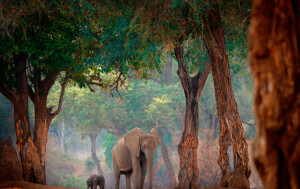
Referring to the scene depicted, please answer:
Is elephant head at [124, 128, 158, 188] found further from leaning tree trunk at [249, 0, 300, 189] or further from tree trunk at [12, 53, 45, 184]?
leaning tree trunk at [249, 0, 300, 189]

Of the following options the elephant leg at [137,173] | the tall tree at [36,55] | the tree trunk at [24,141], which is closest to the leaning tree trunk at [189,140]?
the elephant leg at [137,173]

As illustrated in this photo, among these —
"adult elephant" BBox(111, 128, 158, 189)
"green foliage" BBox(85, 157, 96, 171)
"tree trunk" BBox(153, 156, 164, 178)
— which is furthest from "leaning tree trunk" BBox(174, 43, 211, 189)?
"green foliage" BBox(85, 157, 96, 171)

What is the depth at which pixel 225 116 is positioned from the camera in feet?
27.7

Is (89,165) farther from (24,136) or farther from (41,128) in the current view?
(24,136)

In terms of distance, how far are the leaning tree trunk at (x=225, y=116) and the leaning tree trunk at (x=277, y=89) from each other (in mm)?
5897

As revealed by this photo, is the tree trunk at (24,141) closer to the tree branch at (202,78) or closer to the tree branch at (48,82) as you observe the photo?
the tree branch at (48,82)

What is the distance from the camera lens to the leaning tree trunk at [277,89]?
2207 mm

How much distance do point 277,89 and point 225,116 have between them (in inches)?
249

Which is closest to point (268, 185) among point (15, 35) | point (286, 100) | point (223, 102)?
point (286, 100)

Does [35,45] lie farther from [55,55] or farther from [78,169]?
[78,169]

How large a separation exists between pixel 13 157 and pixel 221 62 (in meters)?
7.54

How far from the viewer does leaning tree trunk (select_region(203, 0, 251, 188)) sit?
799cm

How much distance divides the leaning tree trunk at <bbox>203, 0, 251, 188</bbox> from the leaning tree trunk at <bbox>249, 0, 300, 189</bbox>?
590 centimetres

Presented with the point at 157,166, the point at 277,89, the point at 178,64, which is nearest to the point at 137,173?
the point at 178,64
